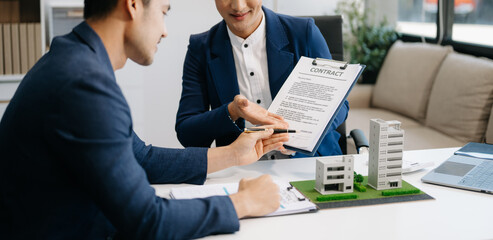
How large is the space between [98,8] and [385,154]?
0.90 meters

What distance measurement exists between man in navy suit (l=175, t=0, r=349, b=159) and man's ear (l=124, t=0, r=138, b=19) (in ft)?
2.69

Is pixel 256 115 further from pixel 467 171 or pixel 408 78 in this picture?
pixel 408 78

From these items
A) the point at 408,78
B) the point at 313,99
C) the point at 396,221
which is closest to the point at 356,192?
the point at 396,221

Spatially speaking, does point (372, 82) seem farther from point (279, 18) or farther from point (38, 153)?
point (38, 153)

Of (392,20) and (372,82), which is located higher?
(392,20)

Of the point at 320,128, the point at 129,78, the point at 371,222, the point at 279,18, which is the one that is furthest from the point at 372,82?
the point at 371,222

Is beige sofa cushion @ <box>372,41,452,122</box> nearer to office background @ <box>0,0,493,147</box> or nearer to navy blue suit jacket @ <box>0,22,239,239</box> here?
office background @ <box>0,0,493,147</box>

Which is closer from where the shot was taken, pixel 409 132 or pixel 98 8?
pixel 98 8

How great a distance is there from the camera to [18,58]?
11.6ft

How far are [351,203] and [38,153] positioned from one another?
827 mm

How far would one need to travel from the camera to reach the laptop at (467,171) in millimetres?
1605

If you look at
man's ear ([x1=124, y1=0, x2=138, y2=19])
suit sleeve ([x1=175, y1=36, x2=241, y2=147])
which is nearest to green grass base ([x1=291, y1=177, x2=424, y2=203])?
suit sleeve ([x1=175, y1=36, x2=241, y2=147])

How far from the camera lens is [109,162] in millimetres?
1071

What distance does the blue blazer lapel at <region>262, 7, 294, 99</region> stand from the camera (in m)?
2.09
